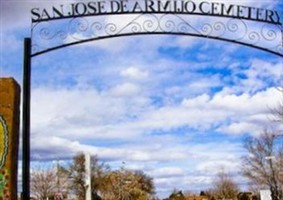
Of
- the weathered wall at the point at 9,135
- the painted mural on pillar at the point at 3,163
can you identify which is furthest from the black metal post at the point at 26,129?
the painted mural on pillar at the point at 3,163

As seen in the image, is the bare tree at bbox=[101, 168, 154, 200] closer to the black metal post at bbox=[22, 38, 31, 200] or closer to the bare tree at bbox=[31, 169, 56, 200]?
the bare tree at bbox=[31, 169, 56, 200]

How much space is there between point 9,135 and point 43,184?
54603 mm

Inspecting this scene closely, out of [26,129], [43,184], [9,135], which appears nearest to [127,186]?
[43,184]

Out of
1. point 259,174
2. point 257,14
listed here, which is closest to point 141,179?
point 259,174

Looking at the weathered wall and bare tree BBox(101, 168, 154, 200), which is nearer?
the weathered wall

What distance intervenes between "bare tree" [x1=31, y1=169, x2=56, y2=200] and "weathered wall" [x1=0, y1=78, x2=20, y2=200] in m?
52.0

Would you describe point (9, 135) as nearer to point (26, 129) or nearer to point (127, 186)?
point (26, 129)

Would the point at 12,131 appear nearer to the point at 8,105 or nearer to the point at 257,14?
the point at 8,105

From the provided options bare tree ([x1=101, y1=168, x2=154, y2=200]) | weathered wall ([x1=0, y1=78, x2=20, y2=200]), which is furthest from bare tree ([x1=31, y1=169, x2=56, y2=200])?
weathered wall ([x1=0, y1=78, x2=20, y2=200])

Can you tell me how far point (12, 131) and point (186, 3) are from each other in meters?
4.84

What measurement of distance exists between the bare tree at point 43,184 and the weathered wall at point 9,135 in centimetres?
5203

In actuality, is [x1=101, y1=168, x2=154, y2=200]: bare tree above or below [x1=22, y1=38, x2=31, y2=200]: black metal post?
above

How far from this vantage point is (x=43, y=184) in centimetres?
6469

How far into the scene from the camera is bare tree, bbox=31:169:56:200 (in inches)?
2498
